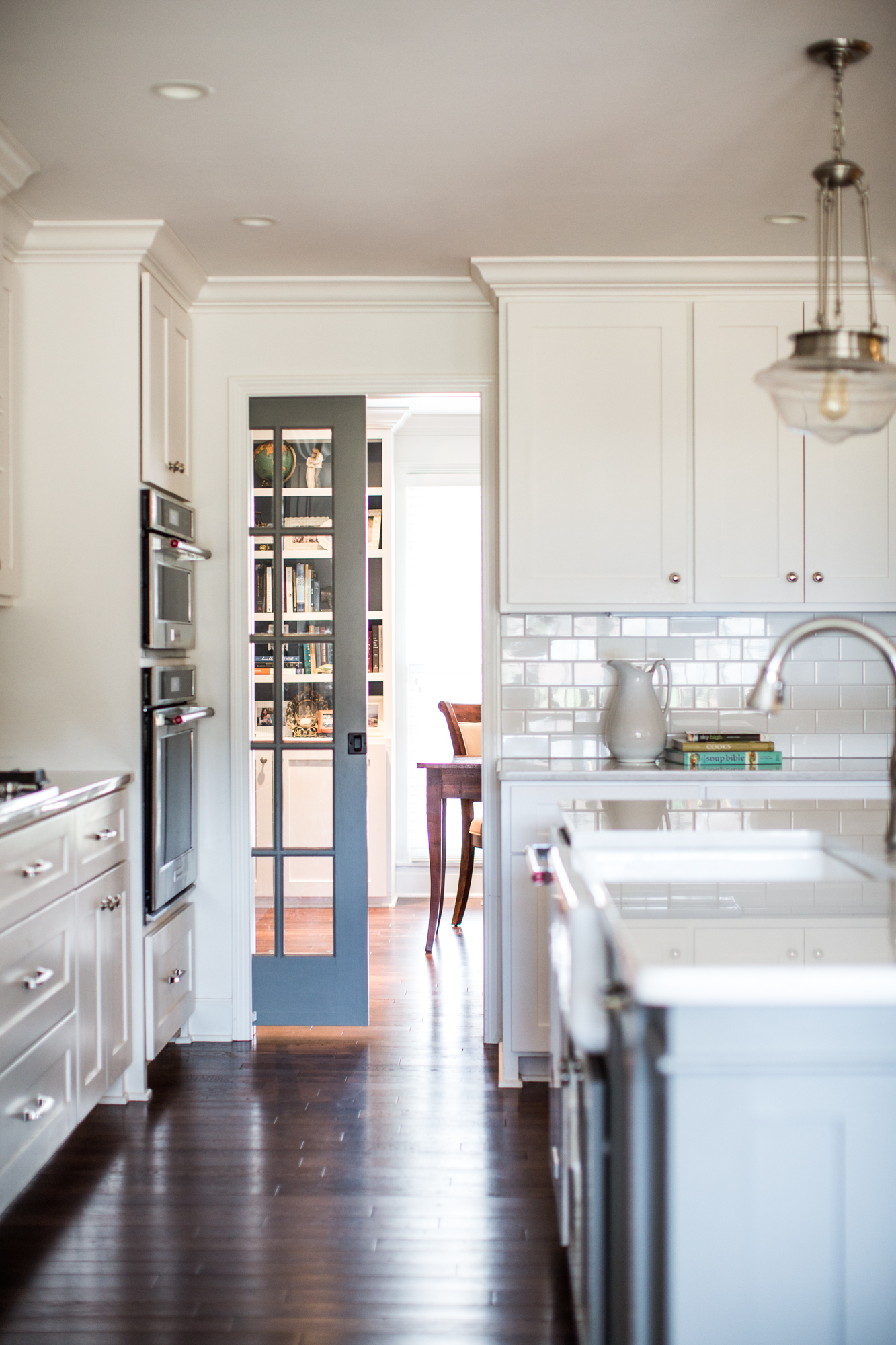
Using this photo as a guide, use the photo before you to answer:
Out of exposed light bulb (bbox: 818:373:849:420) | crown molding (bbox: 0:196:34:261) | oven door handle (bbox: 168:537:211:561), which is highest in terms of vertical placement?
crown molding (bbox: 0:196:34:261)

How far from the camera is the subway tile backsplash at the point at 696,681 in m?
3.89

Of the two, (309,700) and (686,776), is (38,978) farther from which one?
(686,776)

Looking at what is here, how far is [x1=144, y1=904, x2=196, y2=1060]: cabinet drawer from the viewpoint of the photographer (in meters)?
3.32

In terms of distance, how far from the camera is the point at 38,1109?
2.52 metres

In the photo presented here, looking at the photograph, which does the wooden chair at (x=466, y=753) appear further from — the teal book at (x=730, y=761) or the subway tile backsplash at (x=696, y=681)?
the teal book at (x=730, y=761)

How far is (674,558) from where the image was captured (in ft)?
11.9

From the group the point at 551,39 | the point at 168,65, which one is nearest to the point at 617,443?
the point at 551,39

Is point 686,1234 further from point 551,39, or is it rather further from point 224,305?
point 224,305

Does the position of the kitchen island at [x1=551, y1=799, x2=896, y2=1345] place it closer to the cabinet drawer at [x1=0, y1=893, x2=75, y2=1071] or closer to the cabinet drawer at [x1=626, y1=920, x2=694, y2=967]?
the cabinet drawer at [x1=626, y1=920, x2=694, y2=967]

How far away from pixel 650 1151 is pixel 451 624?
469 centimetres

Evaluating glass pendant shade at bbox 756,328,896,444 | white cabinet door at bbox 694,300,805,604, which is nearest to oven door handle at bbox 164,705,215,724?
white cabinet door at bbox 694,300,805,604

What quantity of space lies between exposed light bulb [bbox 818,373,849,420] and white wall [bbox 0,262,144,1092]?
6.81 feet

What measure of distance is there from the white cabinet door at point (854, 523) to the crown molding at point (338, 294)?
1.17m

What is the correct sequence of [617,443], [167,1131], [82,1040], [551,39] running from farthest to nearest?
[617,443] < [167,1131] < [82,1040] < [551,39]
